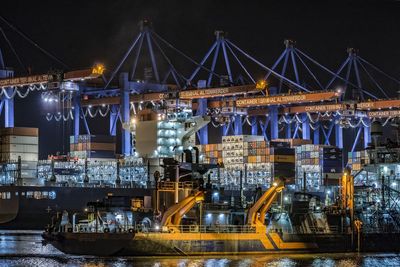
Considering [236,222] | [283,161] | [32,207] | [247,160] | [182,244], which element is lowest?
[182,244]

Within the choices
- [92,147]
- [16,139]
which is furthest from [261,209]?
[92,147]

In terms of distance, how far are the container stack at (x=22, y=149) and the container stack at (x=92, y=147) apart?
10.1 meters

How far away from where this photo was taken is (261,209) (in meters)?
55.6

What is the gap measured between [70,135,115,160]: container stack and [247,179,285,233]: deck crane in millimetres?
60059

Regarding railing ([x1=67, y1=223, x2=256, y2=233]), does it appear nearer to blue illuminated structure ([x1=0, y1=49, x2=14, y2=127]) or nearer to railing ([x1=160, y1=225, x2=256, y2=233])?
railing ([x1=160, y1=225, x2=256, y2=233])

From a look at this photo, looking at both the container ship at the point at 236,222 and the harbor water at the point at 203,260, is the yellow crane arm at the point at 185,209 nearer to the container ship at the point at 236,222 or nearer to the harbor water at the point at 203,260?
the container ship at the point at 236,222

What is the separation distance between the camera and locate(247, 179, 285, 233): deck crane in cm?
5506

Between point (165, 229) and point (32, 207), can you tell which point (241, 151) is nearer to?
point (32, 207)

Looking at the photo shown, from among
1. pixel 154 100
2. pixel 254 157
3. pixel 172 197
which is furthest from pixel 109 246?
pixel 154 100

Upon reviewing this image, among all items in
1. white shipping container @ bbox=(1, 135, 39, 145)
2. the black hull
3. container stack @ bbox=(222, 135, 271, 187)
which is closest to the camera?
the black hull

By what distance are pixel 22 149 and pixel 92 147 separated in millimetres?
13041

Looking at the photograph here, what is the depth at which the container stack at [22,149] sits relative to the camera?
102000mm

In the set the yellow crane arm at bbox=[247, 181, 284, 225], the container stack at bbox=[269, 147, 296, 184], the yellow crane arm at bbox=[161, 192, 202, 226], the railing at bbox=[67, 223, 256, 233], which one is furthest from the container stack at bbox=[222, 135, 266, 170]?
the yellow crane arm at bbox=[161, 192, 202, 226]

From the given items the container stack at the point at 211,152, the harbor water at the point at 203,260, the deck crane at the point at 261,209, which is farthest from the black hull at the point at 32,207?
the deck crane at the point at 261,209
